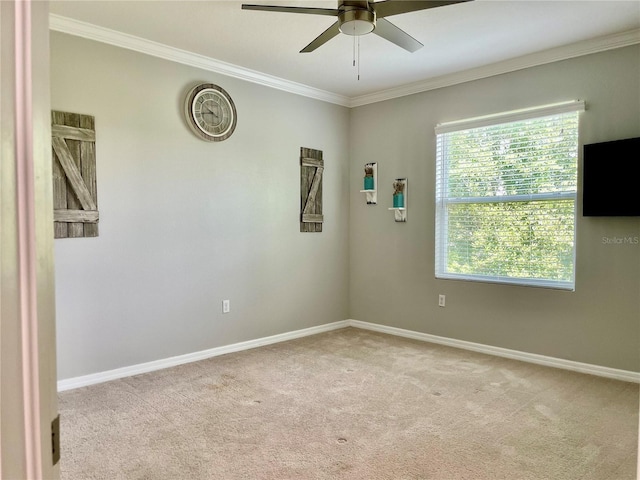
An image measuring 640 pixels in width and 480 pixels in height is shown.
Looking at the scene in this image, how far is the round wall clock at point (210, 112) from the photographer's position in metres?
3.82

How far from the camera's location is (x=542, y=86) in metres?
3.77

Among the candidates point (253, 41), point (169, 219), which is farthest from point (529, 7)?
point (169, 219)

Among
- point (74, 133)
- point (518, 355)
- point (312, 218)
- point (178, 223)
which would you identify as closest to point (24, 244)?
point (74, 133)

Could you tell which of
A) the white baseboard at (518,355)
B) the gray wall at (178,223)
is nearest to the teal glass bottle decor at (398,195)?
the gray wall at (178,223)

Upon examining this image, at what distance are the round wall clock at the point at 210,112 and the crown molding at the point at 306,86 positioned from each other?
8.4 inches

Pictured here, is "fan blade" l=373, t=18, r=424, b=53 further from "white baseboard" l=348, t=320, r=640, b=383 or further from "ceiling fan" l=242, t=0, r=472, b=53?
"white baseboard" l=348, t=320, r=640, b=383

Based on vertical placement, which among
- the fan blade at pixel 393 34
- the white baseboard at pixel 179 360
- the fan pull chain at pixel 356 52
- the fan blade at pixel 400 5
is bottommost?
the white baseboard at pixel 179 360

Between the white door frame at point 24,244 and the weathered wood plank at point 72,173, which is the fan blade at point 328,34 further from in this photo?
the white door frame at point 24,244

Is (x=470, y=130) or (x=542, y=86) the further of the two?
(x=470, y=130)

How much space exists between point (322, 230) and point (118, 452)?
10.3 feet

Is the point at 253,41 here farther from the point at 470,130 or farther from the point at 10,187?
the point at 10,187

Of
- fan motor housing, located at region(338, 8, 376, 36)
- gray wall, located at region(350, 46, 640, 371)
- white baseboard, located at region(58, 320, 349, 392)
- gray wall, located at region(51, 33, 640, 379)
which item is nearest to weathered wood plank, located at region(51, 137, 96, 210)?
gray wall, located at region(51, 33, 640, 379)

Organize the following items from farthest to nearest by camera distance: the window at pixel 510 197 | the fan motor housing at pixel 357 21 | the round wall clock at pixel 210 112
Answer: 1. the round wall clock at pixel 210 112
2. the window at pixel 510 197
3. the fan motor housing at pixel 357 21

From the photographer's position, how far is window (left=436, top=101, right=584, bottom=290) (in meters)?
3.67
